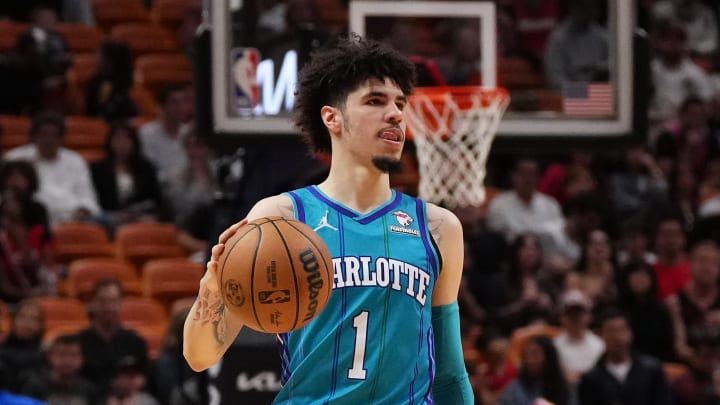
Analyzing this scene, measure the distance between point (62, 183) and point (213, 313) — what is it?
22.0 ft

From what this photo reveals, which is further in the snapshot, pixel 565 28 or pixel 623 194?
pixel 623 194

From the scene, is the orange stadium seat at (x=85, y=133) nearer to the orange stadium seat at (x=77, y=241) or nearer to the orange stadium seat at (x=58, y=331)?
the orange stadium seat at (x=77, y=241)

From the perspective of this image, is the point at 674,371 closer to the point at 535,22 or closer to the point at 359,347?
the point at 535,22

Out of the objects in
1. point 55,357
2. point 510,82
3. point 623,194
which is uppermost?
point 510,82

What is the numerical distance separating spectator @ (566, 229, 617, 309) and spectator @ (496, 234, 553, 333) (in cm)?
27

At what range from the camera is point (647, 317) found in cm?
965

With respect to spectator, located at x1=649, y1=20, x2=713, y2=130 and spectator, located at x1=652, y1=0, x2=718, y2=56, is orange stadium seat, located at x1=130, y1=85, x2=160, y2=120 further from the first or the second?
spectator, located at x1=652, y1=0, x2=718, y2=56

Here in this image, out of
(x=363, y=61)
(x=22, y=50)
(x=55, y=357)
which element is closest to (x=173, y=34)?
(x=22, y=50)

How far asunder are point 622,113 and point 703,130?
5.19m

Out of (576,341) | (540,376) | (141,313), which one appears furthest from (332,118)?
(141,313)

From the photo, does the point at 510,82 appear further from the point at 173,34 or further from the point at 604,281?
the point at 173,34

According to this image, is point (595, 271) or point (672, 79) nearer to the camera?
point (595, 271)

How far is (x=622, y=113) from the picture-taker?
7.14 metres

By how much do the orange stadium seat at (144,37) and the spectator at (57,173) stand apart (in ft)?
7.00
